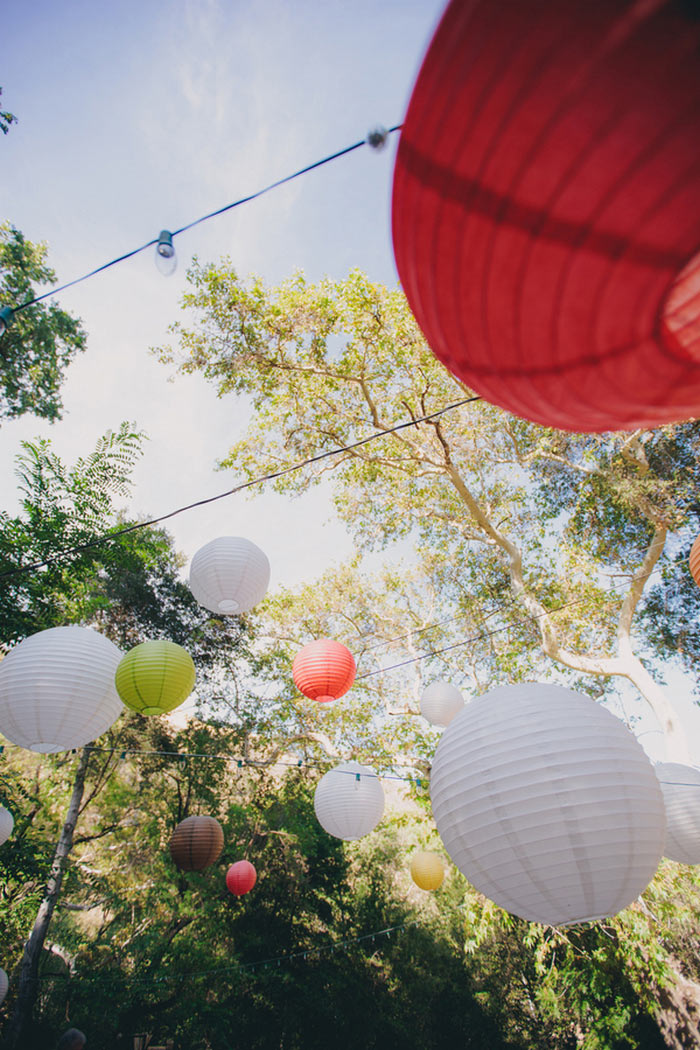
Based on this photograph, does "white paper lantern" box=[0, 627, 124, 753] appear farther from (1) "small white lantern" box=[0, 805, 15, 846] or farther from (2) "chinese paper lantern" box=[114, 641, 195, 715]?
(1) "small white lantern" box=[0, 805, 15, 846]

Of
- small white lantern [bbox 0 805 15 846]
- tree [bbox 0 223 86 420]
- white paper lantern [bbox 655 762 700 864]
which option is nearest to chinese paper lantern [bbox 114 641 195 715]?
small white lantern [bbox 0 805 15 846]

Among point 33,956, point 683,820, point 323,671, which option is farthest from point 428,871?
point 33,956

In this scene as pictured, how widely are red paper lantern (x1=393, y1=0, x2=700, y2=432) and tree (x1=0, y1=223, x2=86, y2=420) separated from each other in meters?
9.21

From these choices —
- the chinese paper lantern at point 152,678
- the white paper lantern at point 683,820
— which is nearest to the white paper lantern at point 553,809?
the chinese paper lantern at point 152,678

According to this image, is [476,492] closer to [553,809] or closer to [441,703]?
[441,703]

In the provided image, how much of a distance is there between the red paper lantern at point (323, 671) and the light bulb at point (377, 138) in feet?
10.8

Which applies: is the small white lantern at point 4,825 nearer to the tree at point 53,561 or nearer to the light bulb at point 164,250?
the tree at point 53,561

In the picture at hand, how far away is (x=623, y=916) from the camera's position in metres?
5.40

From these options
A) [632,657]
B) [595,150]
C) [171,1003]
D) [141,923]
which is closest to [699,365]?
[595,150]

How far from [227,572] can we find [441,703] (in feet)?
10.8

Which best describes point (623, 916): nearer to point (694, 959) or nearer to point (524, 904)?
point (524, 904)

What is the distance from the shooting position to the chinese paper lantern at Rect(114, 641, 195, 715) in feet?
11.1

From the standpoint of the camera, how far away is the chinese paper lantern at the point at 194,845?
5.41 metres

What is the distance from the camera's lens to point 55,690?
117 inches
